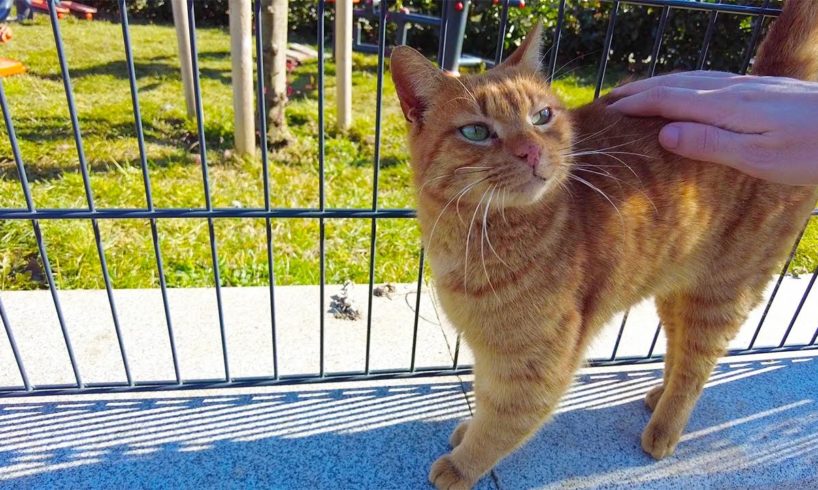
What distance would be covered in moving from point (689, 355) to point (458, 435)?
2.78 feet

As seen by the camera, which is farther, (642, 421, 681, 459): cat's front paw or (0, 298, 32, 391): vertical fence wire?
(642, 421, 681, 459): cat's front paw

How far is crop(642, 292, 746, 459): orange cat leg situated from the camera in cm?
190

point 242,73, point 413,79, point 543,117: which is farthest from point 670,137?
point 242,73

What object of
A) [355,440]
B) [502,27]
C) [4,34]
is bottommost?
[355,440]

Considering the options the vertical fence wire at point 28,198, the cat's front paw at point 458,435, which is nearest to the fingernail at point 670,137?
the cat's front paw at point 458,435

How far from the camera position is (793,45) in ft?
5.64

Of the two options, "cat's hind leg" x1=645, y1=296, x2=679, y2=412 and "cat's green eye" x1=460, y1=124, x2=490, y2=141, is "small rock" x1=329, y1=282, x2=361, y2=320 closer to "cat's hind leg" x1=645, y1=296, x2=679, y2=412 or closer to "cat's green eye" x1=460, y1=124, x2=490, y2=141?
"cat's hind leg" x1=645, y1=296, x2=679, y2=412

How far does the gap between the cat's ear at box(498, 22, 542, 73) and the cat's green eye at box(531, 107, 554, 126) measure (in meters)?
0.17

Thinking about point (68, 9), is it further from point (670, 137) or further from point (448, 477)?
point (670, 137)

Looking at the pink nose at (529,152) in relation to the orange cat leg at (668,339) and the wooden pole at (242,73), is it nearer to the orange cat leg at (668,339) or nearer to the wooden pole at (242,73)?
the orange cat leg at (668,339)

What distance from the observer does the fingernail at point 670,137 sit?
154 centimetres

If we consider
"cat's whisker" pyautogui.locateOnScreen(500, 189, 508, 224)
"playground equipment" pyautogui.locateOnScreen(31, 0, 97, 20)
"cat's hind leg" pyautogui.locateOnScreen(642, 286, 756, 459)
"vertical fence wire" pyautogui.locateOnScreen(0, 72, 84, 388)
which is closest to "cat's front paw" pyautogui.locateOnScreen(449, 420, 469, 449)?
"cat's hind leg" pyautogui.locateOnScreen(642, 286, 756, 459)

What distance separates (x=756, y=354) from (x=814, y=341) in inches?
11.6

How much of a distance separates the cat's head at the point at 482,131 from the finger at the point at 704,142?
27cm
